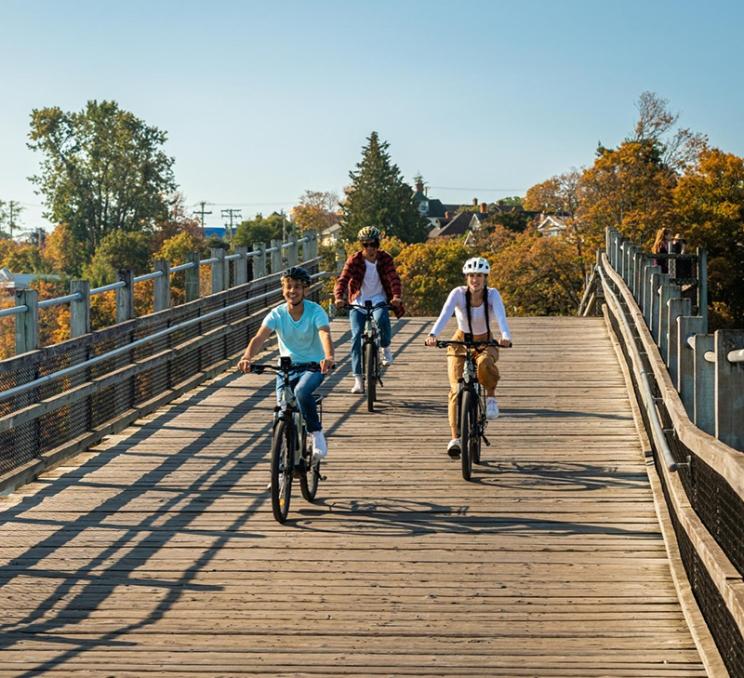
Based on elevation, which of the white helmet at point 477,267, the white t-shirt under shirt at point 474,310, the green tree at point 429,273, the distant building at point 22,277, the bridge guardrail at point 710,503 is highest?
the white helmet at point 477,267

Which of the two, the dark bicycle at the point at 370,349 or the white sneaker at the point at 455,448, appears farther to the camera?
the dark bicycle at the point at 370,349

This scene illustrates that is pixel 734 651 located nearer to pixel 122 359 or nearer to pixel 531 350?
pixel 122 359

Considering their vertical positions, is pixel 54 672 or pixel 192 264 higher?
pixel 192 264

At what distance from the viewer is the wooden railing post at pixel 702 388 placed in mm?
7668

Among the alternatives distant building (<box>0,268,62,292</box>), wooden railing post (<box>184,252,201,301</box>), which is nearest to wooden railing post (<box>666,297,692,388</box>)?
wooden railing post (<box>184,252,201,301</box>)

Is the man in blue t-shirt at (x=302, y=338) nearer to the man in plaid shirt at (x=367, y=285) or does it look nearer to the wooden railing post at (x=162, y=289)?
the man in plaid shirt at (x=367, y=285)

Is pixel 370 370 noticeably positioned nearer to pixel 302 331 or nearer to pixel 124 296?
pixel 124 296

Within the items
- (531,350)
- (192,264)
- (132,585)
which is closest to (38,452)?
(132,585)

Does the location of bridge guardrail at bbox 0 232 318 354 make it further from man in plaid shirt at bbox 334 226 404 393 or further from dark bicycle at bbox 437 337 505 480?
dark bicycle at bbox 437 337 505 480

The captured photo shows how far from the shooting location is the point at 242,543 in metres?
9.63

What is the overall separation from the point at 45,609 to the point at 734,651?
3731 millimetres

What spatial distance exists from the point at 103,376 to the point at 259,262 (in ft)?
30.3

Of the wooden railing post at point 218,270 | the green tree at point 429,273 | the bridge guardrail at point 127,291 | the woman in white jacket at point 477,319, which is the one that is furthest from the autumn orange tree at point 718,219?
the woman in white jacket at point 477,319

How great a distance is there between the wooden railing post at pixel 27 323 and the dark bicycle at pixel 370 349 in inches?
155
